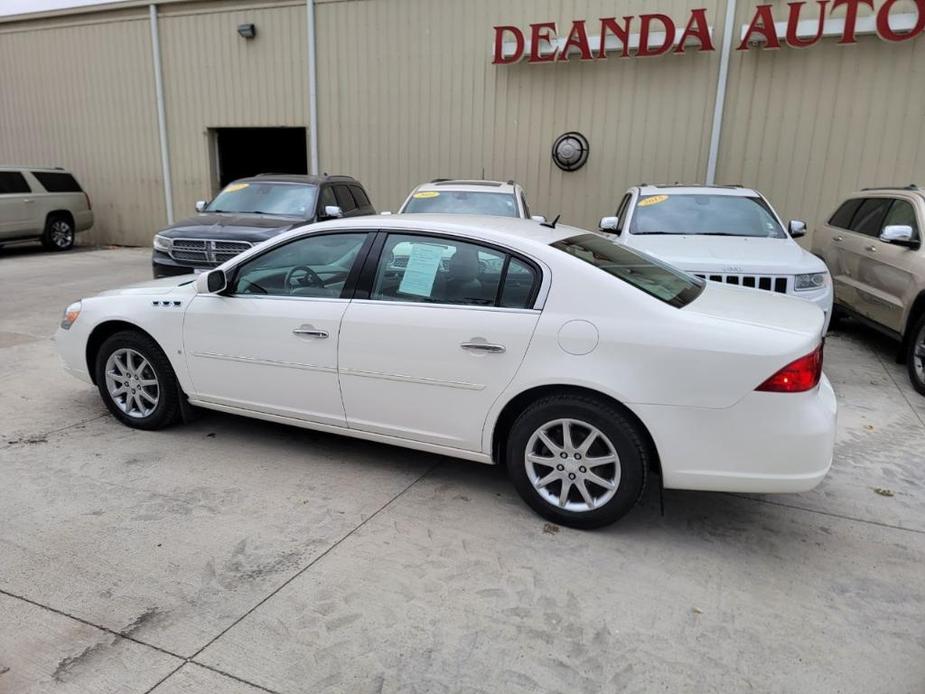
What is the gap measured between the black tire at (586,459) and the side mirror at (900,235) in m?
4.68

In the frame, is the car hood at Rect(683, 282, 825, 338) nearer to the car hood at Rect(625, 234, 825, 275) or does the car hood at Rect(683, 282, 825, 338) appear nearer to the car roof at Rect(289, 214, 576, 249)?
the car roof at Rect(289, 214, 576, 249)

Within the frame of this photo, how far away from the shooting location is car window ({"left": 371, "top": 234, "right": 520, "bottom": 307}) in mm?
3662

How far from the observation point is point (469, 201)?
28.8 ft

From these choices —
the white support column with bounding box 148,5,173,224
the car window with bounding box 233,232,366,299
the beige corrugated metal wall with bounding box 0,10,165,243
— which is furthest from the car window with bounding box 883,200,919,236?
the beige corrugated metal wall with bounding box 0,10,165,243

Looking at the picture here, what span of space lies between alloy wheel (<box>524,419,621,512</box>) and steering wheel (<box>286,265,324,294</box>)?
165 centimetres

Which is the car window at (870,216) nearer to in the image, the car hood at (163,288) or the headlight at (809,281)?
the headlight at (809,281)

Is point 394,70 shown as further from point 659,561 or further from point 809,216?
point 659,561

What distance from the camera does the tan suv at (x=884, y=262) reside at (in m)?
6.27

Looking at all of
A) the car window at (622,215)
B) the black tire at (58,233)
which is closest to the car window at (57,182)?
the black tire at (58,233)

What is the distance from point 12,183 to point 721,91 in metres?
13.6

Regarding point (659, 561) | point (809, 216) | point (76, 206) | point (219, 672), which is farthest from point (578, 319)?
point (76, 206)

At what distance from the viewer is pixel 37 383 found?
5.91 m

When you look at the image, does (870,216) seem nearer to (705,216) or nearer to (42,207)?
(705,216)

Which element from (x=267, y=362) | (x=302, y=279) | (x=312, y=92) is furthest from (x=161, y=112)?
(x=267, y=362)
